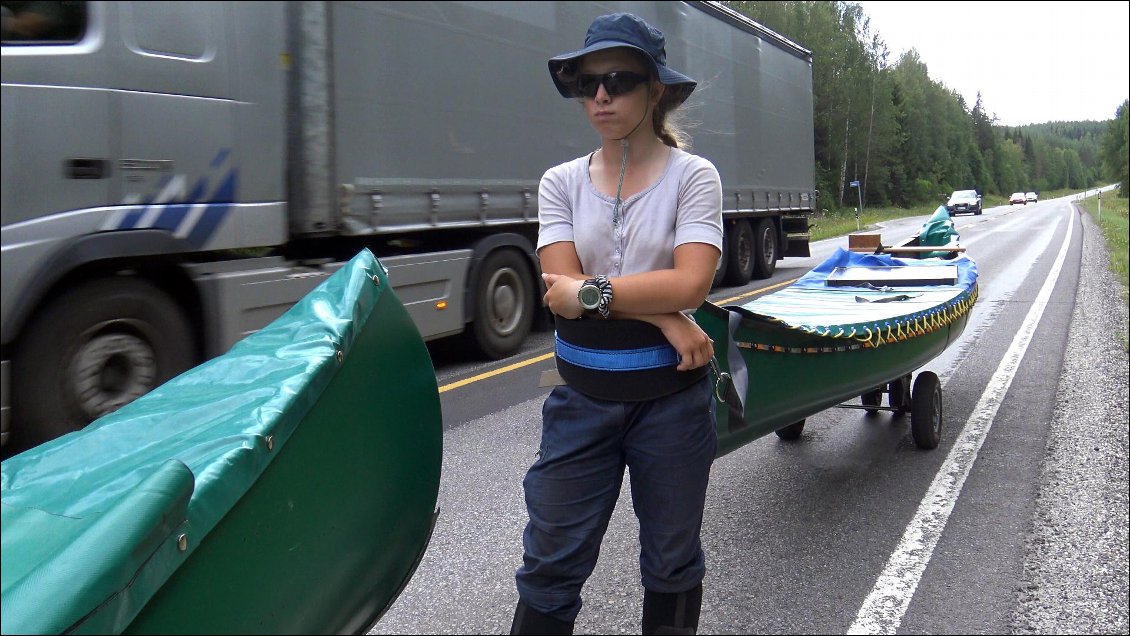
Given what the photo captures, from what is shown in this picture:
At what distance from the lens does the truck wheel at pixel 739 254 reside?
584 inches

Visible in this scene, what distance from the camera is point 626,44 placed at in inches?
83.3

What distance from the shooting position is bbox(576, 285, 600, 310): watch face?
211 cm

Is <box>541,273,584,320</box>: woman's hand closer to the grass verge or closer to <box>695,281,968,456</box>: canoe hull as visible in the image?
<box>695,281,968,456</box>: canoe hull

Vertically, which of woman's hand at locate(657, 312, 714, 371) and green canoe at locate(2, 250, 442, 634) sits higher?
woman's hand at locate(657, 312, 714, 371)

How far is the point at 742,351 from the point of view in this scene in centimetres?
368

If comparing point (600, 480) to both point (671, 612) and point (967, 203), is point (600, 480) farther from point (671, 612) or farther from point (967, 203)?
point (967, 203)

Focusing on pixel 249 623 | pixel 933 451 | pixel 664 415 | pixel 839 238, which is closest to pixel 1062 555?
pixel 933 451

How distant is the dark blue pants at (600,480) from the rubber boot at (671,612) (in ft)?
0.21

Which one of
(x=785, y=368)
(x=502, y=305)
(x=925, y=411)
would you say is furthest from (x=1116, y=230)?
(x=785, y=368)

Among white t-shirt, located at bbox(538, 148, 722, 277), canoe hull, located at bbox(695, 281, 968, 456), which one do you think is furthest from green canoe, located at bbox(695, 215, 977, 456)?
white t-shirt, located at bbox(538, 148, 722, 277)

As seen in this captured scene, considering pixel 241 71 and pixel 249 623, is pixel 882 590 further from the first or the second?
pixel 241 71

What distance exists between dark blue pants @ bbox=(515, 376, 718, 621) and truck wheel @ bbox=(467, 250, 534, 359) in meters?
6.27

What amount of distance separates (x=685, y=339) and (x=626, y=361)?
141 millimetres

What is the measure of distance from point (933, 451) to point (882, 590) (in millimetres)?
2154
